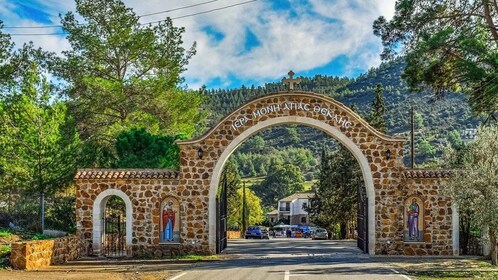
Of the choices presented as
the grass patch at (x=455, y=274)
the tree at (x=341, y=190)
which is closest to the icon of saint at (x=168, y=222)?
the grass patch at (x=455, y=274)

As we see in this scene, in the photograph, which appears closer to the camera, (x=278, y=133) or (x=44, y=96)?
(x=44, y=96)

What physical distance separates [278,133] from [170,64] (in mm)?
116925

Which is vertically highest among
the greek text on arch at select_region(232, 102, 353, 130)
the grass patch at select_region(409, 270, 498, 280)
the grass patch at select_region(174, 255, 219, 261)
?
the greek text on arch at select_region(232, 102, 353, 130)

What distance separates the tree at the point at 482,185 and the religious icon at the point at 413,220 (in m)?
3.56

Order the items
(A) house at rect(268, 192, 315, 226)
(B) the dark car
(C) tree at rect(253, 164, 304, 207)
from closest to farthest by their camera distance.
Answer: (B) the dark car < (A) house at rect(268, 192, 315, 226) < (C) tree at rect(253, 164, 304, 207)

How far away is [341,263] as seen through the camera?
70.5ft

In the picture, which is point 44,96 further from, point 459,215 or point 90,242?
point 459,215

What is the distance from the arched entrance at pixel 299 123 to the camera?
24.5 metres

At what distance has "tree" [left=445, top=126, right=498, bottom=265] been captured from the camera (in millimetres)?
18594

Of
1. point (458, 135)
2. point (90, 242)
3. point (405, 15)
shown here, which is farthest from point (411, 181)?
point (458, 135)

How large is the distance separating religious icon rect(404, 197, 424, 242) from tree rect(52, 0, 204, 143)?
16713mm

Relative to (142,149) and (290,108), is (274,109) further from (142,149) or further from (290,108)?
(142,149)

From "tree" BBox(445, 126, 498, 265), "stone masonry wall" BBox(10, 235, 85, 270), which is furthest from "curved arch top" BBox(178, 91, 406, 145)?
"stone masonry wall" BBox(10, 235, 85, 270)

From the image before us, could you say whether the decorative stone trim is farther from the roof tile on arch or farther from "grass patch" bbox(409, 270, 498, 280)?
the roof tile on arch
